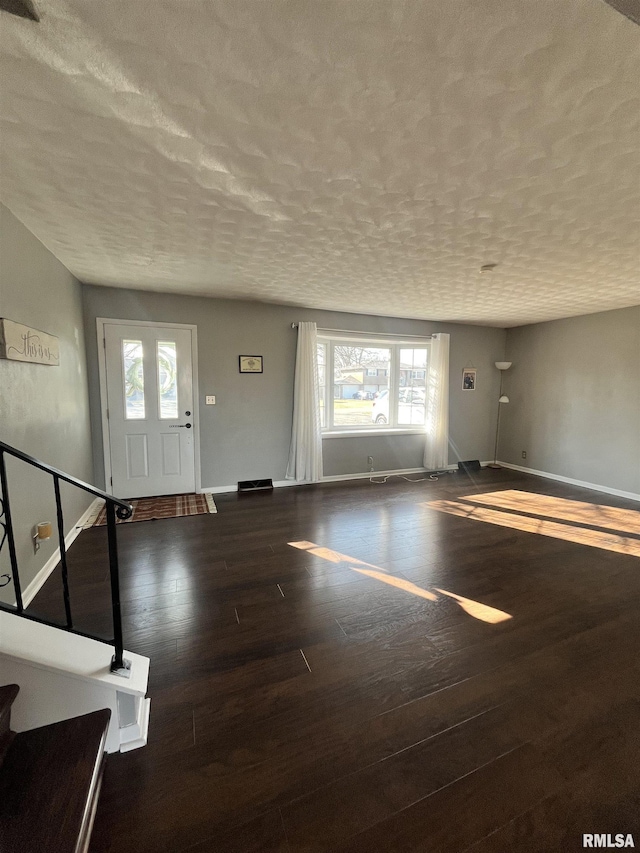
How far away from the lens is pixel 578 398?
5180 millimetres

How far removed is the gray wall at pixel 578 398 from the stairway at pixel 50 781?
5965 millimetres

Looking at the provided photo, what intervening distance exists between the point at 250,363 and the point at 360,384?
1.77 m

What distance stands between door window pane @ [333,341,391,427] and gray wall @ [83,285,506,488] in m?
0.31

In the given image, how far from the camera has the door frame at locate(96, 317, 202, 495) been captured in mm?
3971

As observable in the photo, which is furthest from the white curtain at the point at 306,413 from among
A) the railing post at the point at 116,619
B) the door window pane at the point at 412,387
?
the railing post at the point at 116,619

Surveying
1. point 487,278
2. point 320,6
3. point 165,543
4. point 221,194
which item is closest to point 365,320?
point 487,278

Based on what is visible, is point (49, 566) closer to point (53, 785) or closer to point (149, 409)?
point (53, 785)

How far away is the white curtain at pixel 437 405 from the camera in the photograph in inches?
223

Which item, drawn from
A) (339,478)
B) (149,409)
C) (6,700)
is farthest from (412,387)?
(6,700)

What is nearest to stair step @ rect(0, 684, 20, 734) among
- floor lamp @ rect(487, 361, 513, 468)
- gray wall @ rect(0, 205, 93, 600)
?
gray wall @ rect(0, 205, 93, 600)

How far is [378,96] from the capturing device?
4.18 ft

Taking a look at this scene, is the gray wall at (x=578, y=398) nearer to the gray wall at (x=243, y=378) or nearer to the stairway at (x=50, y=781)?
the gray wall at (x=243, y=378)

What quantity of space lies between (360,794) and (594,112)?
8.65 feet

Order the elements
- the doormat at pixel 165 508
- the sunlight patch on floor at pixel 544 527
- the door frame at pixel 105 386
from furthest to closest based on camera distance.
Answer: the door frame at pixel 105 386
the doormat at pixel 165 508
the sunlight patch on floor at pixel 544 527
